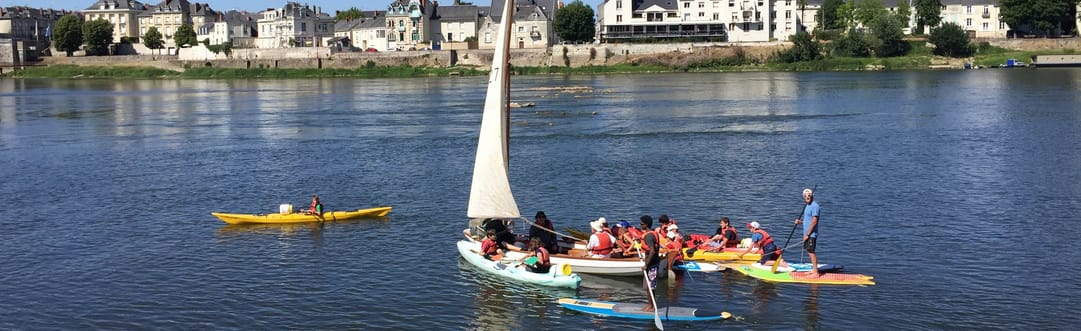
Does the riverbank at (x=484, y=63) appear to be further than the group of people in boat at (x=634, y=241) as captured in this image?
Yes

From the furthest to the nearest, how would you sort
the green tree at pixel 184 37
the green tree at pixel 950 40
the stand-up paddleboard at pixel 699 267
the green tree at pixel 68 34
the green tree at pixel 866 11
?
1. the green tree at pixel 184 37
2. the green tree at pixel 68 34
3. the green tree at pixel 866 11
4. the green tree at pixel 950 40
5. the stand-up paddleboard at pixel 699 267

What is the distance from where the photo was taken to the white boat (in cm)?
3005

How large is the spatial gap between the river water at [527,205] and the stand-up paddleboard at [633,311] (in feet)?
0.87

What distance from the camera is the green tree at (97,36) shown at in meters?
193

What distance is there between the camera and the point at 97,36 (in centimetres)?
19475

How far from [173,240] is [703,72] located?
129727 millimetres

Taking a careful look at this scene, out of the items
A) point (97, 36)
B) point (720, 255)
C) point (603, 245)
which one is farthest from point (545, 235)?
point (97, 36)

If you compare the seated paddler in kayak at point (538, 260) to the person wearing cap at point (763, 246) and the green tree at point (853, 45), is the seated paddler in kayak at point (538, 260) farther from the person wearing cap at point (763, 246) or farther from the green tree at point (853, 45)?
the green tree at point (853, 45)

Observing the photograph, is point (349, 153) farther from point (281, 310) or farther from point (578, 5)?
point (578, 5)

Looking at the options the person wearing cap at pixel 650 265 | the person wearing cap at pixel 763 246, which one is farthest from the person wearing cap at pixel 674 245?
the person wearing cap at pixel 763 246

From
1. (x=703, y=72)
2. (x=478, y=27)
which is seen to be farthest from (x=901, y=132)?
(x=478, y=27)

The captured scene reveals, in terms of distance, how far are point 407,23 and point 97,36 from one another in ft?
201

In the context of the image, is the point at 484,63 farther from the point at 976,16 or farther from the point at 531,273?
the point at 531,273


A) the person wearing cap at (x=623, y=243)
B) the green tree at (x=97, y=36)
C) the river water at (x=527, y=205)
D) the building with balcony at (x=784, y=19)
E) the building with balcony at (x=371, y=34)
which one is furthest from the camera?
the green tree at (x=97, y=36)
